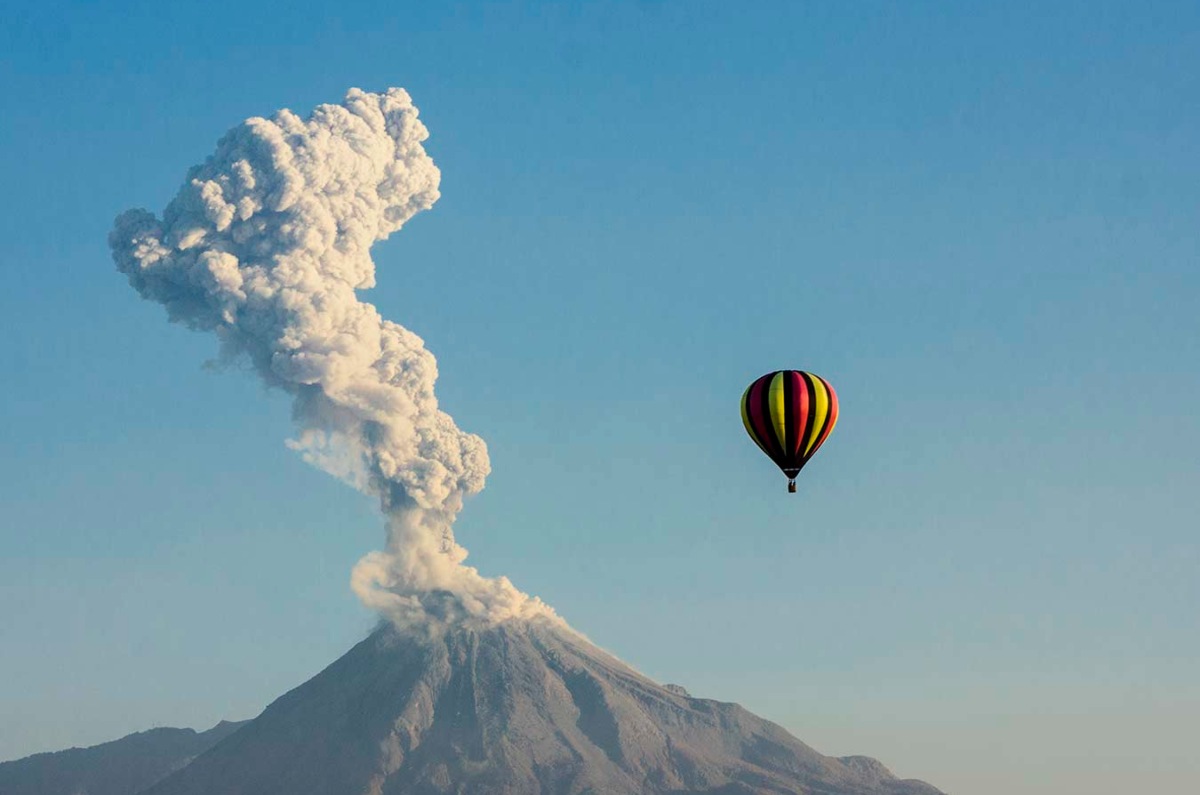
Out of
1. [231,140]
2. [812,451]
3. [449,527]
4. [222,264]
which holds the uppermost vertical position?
[231,140]

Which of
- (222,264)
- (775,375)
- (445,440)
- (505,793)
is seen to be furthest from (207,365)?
(775,375)

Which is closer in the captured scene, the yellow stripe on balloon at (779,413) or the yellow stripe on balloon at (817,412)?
the yellow stripe on balloon at (779,413)

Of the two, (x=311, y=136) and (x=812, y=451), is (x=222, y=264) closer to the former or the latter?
(x=311, y=136)

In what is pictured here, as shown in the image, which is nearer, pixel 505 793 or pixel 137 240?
pixel 137 240

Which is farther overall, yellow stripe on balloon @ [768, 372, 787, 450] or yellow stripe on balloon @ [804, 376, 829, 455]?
yellow stripe on balloon @ [804, 376, 829, 455]
